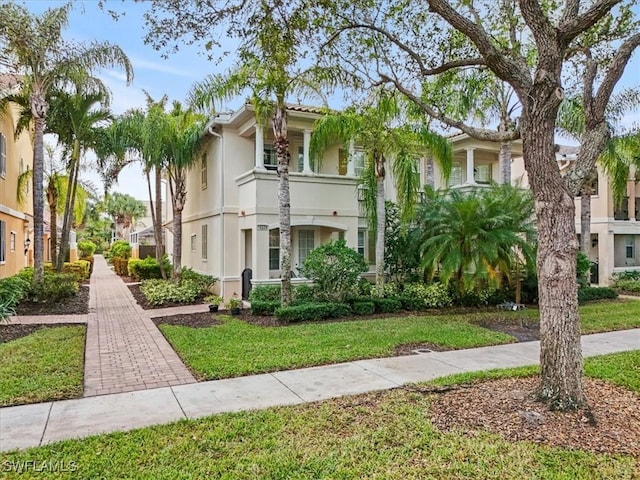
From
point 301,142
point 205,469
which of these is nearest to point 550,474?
point 205,469

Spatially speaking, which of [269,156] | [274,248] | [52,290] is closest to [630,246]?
[274,248]

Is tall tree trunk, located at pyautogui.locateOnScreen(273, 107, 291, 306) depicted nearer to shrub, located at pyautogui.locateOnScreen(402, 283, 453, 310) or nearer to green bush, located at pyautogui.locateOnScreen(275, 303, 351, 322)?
green bush, located at pyautogui.locateOnScreen(275, 303, 351, 322)

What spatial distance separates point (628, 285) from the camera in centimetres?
2072

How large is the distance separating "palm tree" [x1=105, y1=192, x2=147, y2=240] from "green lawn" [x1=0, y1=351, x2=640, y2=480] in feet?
189

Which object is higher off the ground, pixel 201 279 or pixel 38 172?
pixel 38 172

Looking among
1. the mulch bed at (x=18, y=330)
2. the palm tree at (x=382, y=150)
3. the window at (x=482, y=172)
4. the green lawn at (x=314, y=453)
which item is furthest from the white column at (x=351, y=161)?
the green lawn at (x=314, y=453)

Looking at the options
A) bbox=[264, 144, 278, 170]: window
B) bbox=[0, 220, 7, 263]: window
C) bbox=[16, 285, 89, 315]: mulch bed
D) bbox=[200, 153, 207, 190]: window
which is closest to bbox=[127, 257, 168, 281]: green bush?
bbox=[200, 153, 207, 190]: window

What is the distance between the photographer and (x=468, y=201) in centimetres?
1350

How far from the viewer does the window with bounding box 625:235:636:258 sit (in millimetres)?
24534

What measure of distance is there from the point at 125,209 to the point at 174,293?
46546 millimetres

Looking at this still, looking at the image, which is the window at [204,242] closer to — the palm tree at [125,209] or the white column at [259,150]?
the white column at [259,150]

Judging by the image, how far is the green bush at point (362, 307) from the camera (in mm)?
13211

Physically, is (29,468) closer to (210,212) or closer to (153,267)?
(210,212)

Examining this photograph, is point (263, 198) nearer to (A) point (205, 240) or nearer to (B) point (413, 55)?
(A) point (205, 240)
